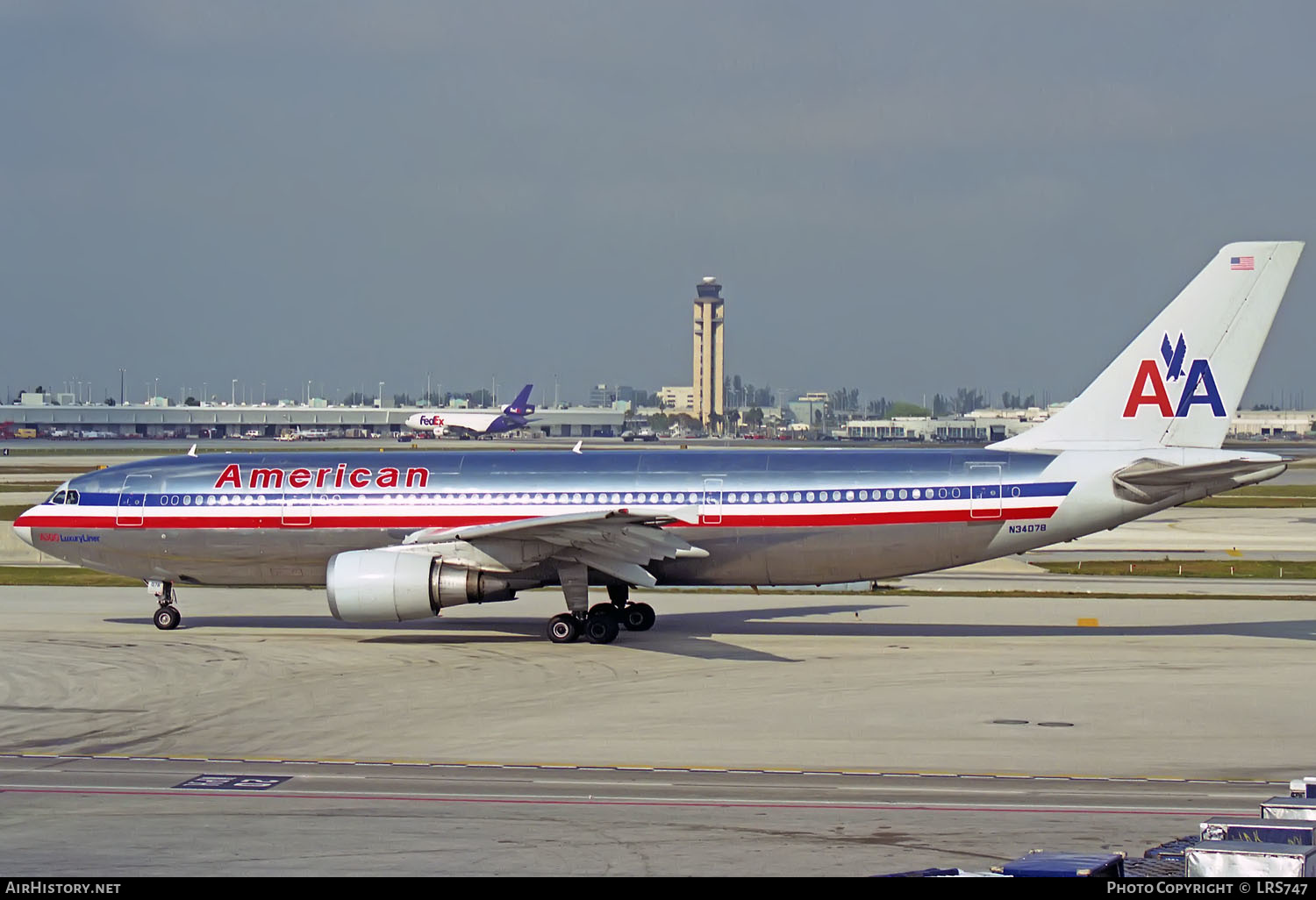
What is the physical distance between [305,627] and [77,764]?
14341mm

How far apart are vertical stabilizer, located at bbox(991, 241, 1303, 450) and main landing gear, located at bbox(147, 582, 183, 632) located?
20.0 metres

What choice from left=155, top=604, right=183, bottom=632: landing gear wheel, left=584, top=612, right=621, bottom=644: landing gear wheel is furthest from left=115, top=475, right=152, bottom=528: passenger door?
left=584, top=612, right=621, bottom=644: landing gear wheel

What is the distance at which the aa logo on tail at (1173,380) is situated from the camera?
29.2 meters

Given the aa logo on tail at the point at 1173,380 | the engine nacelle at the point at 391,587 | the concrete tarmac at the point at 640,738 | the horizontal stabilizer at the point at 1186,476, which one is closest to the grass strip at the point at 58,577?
the concrete tarmac at the point at 640,738

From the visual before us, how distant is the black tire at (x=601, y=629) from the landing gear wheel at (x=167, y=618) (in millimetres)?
9826

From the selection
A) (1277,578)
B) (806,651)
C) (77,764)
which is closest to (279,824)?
(77,764)

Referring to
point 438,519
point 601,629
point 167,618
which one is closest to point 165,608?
point 167,618

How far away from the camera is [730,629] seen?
106 ft

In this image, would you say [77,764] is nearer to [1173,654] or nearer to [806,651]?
[806,651]

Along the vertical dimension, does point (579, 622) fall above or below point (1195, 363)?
below

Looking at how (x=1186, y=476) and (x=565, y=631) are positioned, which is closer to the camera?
(x=1186, y=476)

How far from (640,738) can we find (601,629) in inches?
370

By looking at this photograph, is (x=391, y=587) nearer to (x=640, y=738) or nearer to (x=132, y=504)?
(x=132, y=504)

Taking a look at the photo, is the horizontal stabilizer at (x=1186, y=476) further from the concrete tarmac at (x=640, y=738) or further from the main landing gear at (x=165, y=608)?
the main landing gear at (x=165, y=608)
